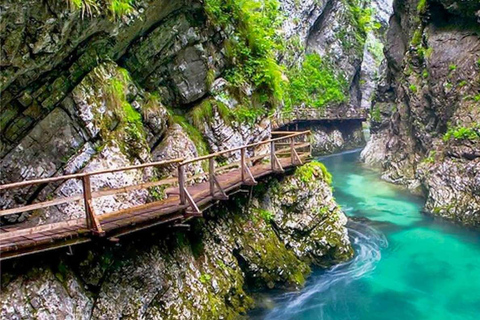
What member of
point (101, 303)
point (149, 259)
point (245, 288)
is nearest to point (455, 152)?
point (245, 288)

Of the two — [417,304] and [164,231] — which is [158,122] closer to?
[164,231]

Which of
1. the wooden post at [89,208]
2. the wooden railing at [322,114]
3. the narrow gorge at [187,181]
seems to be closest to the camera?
the wooden post at [89,208]

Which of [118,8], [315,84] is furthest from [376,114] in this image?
[118,8]

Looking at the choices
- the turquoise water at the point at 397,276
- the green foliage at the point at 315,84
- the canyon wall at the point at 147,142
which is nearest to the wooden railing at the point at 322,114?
the green foliage at the point at 315,84

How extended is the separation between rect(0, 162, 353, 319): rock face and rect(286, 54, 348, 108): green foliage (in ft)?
82.8

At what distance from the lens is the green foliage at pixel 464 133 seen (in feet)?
63.1

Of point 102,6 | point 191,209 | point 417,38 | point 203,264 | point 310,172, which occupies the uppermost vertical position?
point 417,38

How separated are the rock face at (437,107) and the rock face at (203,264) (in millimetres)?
8582

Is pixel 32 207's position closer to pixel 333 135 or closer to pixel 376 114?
pixel 376 114

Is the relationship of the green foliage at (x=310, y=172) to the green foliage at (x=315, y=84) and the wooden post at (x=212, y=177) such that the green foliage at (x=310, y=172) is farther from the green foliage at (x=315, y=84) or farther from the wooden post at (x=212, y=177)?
the green foliage at (x=315, y=84)

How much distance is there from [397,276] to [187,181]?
351 inches

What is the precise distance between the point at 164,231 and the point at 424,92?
2166cm

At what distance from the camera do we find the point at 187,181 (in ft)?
31.4

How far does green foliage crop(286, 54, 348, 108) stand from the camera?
3912 cm
